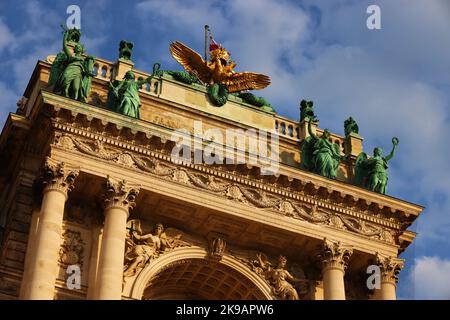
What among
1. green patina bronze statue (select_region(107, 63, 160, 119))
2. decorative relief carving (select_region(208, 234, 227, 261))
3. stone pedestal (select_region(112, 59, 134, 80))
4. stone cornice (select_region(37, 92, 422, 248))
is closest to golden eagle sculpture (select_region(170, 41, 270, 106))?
stone pedestal (select_region(112, 59, 134, 80))

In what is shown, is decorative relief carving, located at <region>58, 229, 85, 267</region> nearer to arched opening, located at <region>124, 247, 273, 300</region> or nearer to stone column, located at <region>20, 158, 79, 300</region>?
stone column, located at <region>20, 158, 79, 300</region>

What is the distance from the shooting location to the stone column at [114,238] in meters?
25.7

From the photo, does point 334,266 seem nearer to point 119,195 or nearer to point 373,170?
point 373,170

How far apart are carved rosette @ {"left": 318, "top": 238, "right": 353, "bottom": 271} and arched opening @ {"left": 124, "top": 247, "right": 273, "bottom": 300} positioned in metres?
1.81

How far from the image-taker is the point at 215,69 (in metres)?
33.2

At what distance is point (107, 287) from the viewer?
84.0 ft

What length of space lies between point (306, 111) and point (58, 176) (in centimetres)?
971

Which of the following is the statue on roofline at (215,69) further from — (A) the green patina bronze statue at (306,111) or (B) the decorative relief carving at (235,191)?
(B) the decorative relief carving at (235,191)

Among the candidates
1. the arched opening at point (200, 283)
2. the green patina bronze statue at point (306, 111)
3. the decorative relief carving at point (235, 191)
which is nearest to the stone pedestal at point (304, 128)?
the green patina bronze statue at point (306, 111)

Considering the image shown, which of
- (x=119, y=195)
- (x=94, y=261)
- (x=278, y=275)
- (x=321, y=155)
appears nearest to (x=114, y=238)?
(x=94, y=261)

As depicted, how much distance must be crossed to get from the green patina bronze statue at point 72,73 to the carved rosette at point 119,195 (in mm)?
2784

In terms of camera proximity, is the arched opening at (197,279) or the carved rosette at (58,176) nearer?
the carved rosette at (58,176)
